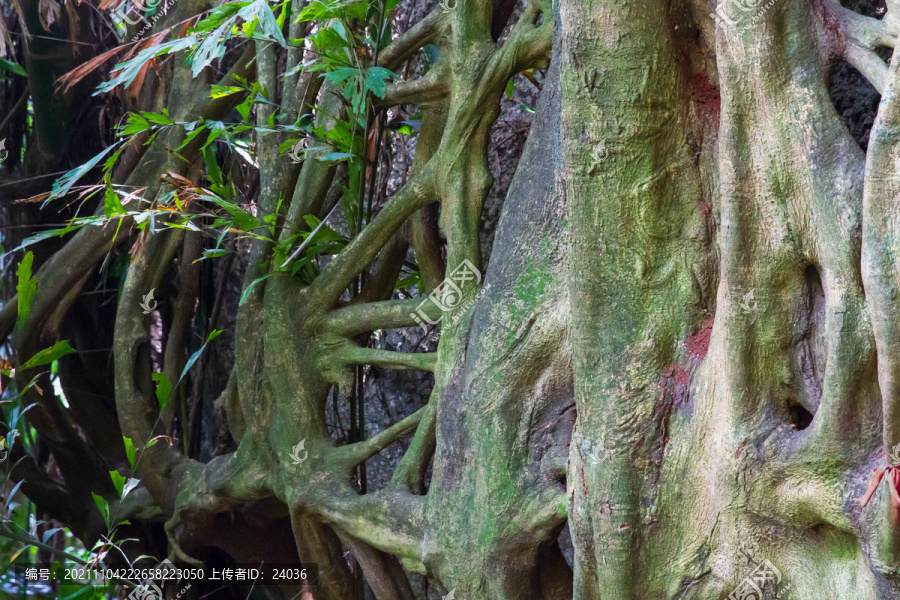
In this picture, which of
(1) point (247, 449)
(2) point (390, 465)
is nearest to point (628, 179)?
(1) point (247, 449)

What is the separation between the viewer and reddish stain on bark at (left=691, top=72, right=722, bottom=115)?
1.13 metres

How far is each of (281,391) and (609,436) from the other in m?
0.85

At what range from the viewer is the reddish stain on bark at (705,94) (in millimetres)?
1132

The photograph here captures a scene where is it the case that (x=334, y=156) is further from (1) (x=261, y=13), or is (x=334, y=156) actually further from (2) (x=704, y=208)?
(2) (x=704, y=208)

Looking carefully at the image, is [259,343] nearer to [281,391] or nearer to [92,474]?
[281,391]

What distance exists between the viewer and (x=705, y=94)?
1134mm

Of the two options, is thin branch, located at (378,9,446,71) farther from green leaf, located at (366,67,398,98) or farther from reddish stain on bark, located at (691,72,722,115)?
reddish stain on bark, located at (691,72,722,115)

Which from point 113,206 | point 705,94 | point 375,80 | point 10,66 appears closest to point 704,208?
point 705,94
